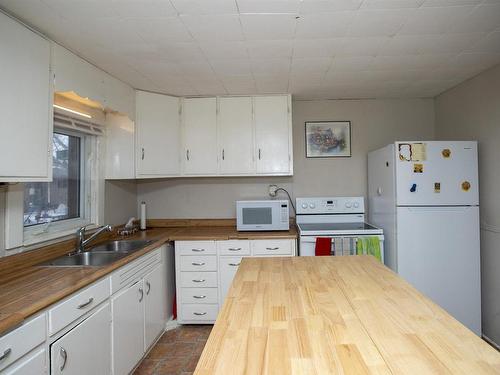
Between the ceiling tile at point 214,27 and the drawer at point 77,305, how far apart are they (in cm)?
160

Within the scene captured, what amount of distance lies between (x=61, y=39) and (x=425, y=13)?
2.16 metres

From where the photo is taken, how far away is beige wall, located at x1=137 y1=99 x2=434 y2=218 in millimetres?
3465

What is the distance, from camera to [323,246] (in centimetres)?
274

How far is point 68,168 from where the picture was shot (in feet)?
8.33

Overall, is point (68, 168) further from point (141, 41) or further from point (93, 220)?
point (141, 41)

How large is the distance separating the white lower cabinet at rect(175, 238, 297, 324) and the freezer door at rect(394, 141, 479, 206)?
125 cm

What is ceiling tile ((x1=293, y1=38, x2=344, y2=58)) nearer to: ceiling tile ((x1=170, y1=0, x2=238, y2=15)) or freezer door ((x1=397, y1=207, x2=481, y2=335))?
ceiling tile ((x1=170, y1=0, x2=238, y2=15))

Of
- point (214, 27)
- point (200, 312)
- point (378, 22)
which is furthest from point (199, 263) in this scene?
point (378, 22)

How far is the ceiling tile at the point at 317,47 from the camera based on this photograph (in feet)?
6.54

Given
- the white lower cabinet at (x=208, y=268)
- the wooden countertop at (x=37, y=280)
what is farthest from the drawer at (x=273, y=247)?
the wooden countertop at (x=37, y=280)

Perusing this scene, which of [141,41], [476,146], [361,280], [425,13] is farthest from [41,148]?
[476,146]

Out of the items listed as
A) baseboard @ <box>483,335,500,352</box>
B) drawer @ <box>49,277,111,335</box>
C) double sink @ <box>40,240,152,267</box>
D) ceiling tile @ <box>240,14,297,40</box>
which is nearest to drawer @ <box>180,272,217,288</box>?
double sink @ <box>40,240,152,267</box>

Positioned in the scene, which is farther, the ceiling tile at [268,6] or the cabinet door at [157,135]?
the cabinet door at [157,135]

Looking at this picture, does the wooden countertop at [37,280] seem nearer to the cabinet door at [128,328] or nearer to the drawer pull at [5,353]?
the drawer pull at [5,353]
